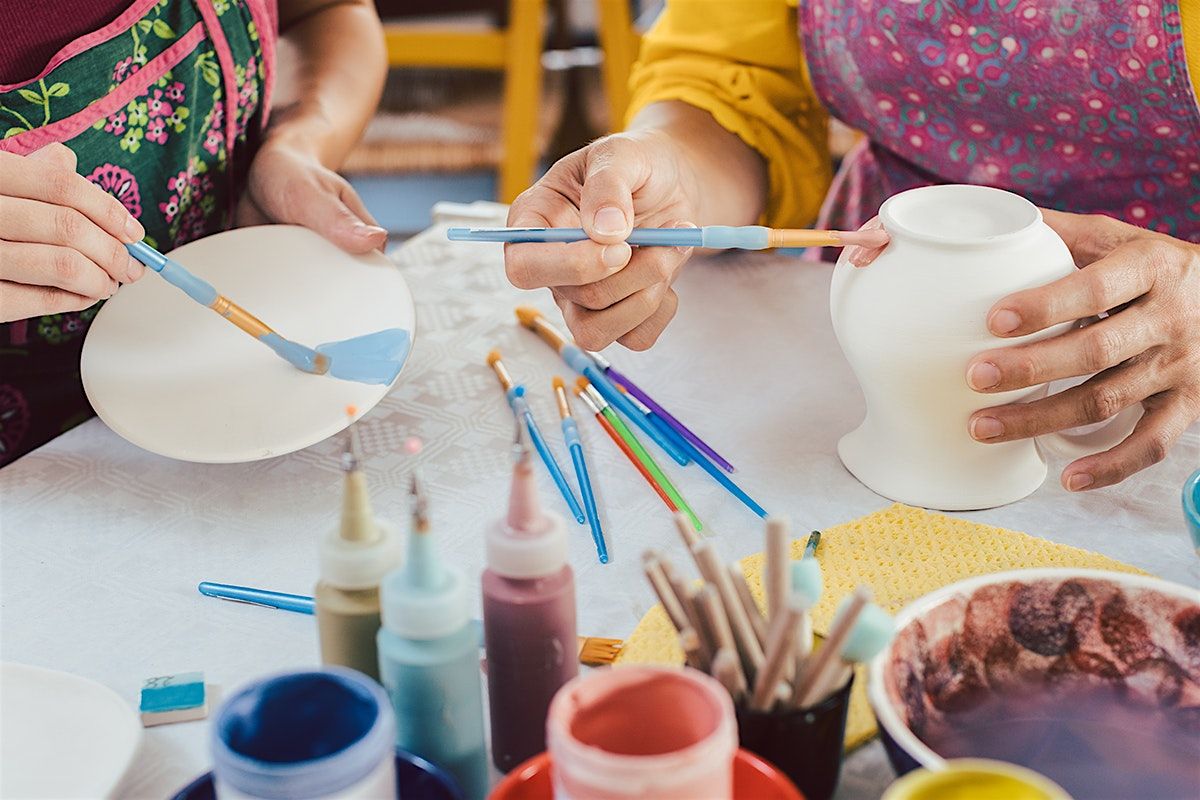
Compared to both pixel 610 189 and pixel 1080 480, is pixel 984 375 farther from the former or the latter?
pixel 610 189

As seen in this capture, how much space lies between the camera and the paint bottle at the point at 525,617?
0.45 metres

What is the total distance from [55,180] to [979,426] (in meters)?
0.56

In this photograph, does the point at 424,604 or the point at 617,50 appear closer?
the point at 424,604

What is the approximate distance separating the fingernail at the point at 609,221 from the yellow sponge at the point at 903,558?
20cm

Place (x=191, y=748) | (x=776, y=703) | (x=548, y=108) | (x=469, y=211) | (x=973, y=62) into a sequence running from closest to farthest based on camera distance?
(x=776, y=703)
(x=191, y=748)
(x=973, y=62)
(x=469, y=211)
(x=548, y=108)

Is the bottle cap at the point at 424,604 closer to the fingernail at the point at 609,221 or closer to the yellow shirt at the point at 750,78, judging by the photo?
the fingernail at the point at 609,221

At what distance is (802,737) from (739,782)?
30 mm

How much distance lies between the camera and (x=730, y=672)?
1.39 feet

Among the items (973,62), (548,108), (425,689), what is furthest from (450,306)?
(548,108)

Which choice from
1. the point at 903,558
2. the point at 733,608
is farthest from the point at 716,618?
the point at 903,558

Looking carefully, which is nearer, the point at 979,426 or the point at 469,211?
the point at 979,426

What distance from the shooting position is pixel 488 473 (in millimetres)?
756

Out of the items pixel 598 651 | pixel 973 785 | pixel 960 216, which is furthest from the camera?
pixel 960 216

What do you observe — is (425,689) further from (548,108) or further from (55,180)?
(548,108)
